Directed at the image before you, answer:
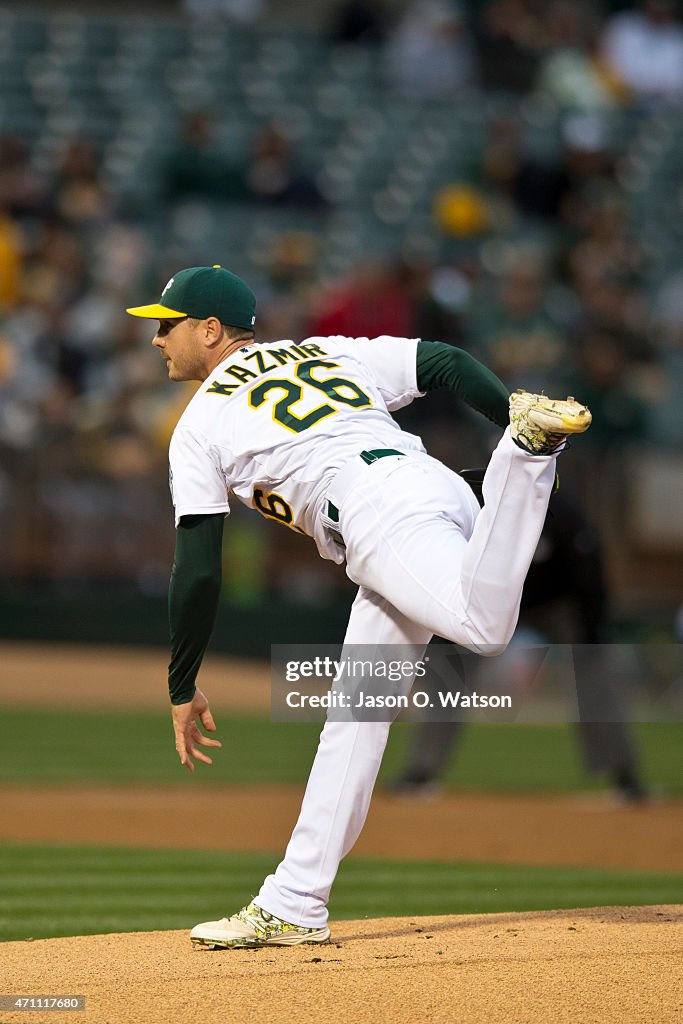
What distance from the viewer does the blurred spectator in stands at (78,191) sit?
13.9 meters

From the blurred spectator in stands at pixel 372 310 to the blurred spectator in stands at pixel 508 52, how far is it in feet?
18.5

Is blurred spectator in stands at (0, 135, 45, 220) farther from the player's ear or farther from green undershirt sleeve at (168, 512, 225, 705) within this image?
green undershirt sleeve at (168, 512, 225, 705)

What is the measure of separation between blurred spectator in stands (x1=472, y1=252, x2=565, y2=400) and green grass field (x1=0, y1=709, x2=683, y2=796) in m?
2.89

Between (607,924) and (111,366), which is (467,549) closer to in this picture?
(607,924)

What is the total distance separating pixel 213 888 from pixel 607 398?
7849 millimetres

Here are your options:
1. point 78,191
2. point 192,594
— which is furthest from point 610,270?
point 192,594

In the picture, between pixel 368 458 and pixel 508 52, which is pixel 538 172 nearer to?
pixel 508 52

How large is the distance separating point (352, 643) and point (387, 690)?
164 millimetres

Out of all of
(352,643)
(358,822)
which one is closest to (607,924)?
(358,822)

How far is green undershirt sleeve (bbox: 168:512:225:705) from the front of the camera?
4.33 meters

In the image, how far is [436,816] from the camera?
27.0ft

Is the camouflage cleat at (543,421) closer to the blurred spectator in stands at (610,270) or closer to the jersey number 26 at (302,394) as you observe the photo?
the jersey number 26 at (302,394)

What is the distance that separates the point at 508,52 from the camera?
687 inches

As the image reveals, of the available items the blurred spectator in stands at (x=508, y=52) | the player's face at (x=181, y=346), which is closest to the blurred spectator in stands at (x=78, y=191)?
the blurred spectator in stands at (x=508, y=52)
